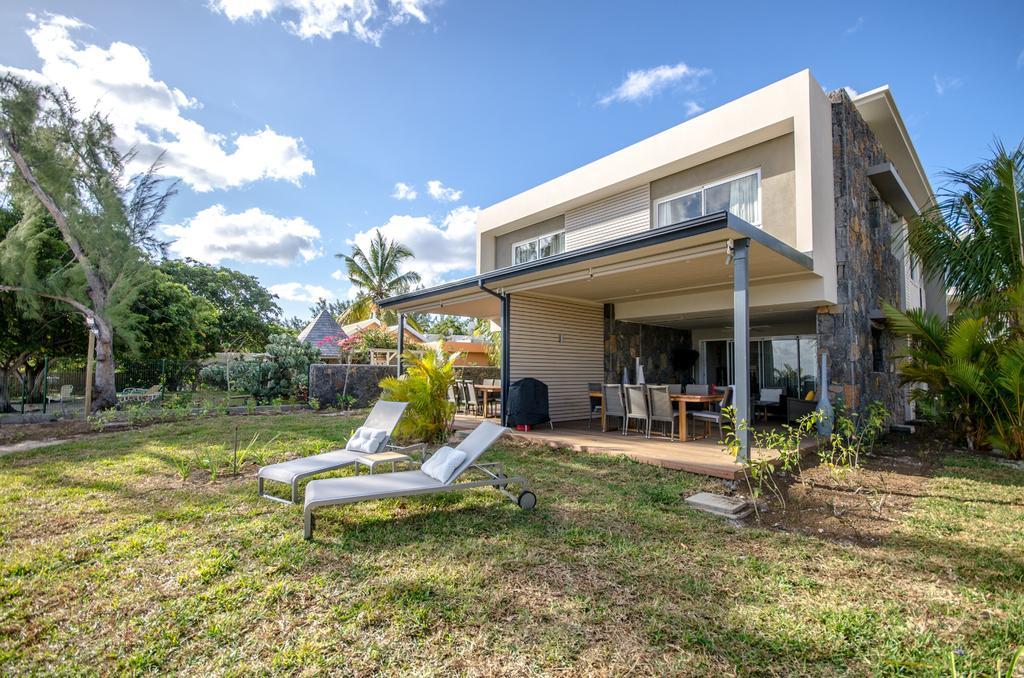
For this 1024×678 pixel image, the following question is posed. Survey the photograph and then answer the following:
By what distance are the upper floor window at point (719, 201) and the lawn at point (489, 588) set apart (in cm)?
570

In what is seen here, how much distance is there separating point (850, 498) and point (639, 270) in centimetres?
417

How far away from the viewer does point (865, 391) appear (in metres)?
8.90

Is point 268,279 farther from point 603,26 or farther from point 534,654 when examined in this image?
point 534,654

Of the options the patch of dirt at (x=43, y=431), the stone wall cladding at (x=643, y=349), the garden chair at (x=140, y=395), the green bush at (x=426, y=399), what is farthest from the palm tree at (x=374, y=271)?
the green bush at (x=426, y=399)

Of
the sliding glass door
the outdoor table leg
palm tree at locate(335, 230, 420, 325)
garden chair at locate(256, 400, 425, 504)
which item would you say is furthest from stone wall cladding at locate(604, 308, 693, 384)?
palm tree at locate(335, 230, 420, 325)

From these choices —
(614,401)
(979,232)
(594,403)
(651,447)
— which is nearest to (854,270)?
(979,232)

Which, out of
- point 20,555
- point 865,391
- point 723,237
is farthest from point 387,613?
point 865,391

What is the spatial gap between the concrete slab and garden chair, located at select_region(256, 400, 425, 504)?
10.2ft

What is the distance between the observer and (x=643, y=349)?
12531 millimetres

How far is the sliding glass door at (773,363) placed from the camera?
1239cm

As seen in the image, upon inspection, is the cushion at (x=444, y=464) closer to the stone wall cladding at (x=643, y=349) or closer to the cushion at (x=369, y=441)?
the cushion at (x=369, y=441)

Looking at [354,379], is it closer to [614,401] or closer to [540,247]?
[540,247]

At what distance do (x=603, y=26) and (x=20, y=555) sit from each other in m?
11.8

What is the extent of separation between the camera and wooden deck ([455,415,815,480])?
19.1ft
